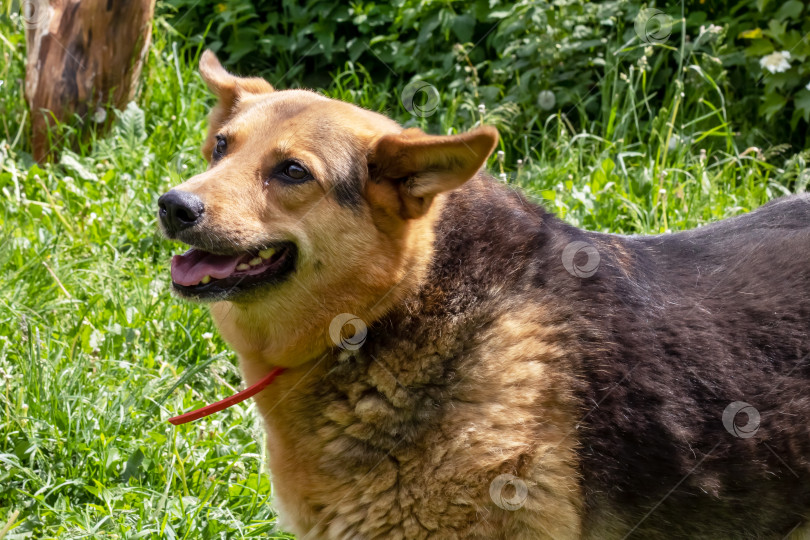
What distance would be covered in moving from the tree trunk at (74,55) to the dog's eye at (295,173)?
364cm

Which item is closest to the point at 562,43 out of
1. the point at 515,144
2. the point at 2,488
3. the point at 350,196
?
the point at 515,144

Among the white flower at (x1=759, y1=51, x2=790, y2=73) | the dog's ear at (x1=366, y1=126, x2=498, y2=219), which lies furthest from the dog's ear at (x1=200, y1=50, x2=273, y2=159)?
the white flower at (x1=759, y1=51, x2=790, y2=73)

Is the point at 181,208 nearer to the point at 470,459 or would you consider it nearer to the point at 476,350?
the point at 476,350

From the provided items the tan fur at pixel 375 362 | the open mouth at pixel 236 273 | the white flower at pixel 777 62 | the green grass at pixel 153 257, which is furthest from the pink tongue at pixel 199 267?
the white flower at pixel 777 62

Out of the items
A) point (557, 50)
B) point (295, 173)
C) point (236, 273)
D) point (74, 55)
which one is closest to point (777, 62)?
point (557, 50)

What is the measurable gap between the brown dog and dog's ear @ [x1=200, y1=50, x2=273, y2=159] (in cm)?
49

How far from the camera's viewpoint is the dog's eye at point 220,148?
354cm

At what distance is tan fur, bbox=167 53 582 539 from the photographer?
302cm

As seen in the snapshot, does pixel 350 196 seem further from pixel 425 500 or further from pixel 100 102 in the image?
pixel 100 102

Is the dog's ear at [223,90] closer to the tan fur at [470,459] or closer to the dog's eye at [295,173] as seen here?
the dog's eye at [295,173]

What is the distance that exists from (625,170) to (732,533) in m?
3.21

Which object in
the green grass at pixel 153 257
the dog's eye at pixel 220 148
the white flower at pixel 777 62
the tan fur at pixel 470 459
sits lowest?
the green grass at pixel 153 257

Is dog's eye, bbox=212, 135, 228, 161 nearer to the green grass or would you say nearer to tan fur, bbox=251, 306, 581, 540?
tan fur, bbox=251, 306, 581, 540

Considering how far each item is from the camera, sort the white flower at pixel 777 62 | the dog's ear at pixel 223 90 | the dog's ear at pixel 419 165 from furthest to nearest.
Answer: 1. the white flower at pixel 777 62
2. the dog's ear at pixel 223 90
3. the dog's ear at pixel 419 165
